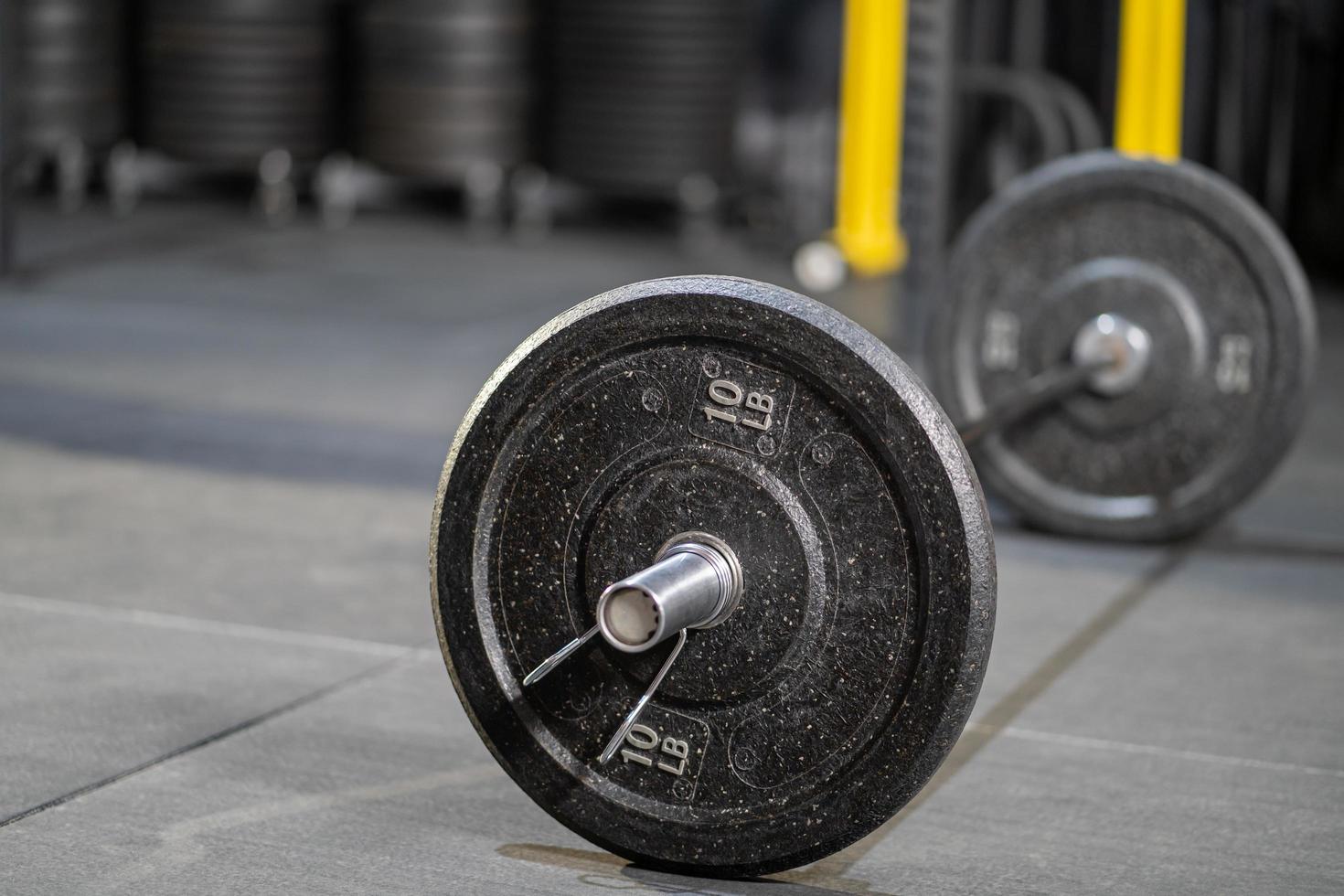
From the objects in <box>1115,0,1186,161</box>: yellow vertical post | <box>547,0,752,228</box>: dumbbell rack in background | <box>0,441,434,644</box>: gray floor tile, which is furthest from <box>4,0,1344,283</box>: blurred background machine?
<box>0,441,434,644</box>: gray floor tile

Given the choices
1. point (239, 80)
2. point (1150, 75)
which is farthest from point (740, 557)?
point (239, 80)

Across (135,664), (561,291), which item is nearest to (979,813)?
(135,664)

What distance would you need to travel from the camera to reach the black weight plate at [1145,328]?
2.75m

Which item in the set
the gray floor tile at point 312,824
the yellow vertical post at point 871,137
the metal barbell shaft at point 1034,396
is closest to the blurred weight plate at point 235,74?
→ the yellow vertical post at point 871,137

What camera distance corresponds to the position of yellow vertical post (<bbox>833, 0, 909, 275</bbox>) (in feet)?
19.3

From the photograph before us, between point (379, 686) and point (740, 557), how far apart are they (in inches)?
29.6

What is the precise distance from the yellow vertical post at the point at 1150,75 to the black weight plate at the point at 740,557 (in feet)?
13.8

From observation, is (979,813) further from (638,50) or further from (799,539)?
(638,50)

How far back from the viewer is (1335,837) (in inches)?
67.3

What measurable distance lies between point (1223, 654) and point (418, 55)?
4.97m

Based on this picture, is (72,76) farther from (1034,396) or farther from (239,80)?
(1034,396)

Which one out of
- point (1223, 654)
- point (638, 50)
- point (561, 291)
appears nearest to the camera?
point (1223, 654)

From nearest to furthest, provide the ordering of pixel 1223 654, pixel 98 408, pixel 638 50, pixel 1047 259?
pixel 1223 654, pixel 1047 259, pixel 98 408, pixel 638 50

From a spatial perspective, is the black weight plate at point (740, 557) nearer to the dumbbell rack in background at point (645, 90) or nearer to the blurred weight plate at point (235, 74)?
the dumbbell rack in background at point (645, 90)
